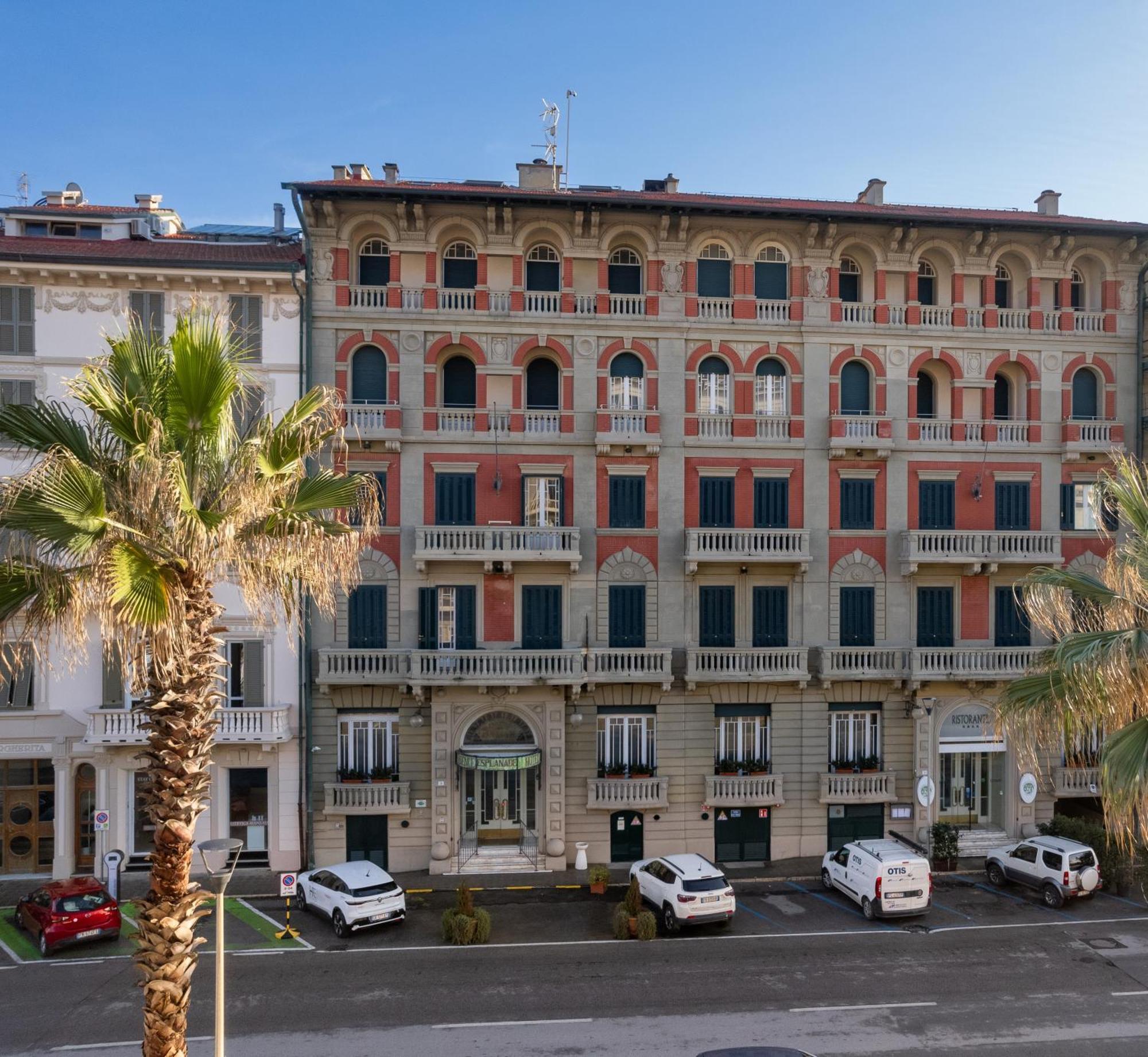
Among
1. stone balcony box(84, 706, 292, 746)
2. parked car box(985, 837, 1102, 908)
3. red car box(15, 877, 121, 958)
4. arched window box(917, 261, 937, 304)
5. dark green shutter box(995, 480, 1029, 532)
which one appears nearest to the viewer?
red car box(15, 877, 121, 958)

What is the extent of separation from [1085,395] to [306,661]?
27.7 meters

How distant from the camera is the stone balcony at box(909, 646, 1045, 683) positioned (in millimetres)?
24688

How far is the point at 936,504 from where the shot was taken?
25.8 m

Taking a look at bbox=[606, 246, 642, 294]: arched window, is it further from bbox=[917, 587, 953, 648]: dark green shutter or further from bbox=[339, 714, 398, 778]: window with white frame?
bbox=[339, 714, 398, 778]: window with white frame

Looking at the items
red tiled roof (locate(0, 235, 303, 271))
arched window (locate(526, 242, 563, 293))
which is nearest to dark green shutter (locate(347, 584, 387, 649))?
red tiled roof (locate(0, 235, 303, 271))

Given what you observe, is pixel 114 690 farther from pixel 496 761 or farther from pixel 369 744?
pixel 496 761

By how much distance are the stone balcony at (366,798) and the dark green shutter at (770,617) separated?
12178 mm

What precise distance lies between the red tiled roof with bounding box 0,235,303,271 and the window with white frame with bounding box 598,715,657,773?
1743 centimetres

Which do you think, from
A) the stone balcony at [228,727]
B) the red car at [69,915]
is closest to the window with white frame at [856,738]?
the stone balcony at [228,727]

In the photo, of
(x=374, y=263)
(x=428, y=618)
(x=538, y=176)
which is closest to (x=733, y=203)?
(x=538, y=176)

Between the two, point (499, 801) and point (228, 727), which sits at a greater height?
point (228, 727)

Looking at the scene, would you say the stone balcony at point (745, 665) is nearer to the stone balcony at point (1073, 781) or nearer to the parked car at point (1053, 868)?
the parked car at point (1053, 868)

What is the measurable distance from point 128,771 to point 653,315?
21516 mm

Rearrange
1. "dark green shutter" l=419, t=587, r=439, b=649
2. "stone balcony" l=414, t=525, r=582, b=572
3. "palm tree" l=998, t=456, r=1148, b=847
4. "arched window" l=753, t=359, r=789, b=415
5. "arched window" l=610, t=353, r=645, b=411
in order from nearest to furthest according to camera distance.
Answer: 1. "palm tree" l=998, t=456, r=1148, b=847
2. "stone balcony" l=414, t=525, r=582, b=572
3. "dark green shutter" l=419, t=587, r=439, b=649
4. "arched window" l=610, t=353, r=645, b=411
5. "arched window" l=753, t=359, r=789, b=415
